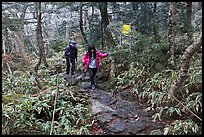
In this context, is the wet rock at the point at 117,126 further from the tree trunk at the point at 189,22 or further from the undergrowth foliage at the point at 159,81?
the tree trunk at the point at 189,22

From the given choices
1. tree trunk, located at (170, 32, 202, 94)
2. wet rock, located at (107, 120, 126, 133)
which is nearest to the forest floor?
wet rock, located at (107, 120, 126, 133)

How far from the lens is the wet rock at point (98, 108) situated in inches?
281

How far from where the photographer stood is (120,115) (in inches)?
271

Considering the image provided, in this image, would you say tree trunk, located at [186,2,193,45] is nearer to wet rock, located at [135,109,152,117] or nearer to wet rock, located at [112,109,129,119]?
wet rock, located at [135,109,152,117]

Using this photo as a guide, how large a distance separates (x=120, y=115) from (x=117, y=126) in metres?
0.66

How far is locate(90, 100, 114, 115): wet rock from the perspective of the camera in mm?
7137

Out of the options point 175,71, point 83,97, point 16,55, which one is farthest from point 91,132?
point 16,55

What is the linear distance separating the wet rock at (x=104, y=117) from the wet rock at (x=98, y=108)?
9.3 inches

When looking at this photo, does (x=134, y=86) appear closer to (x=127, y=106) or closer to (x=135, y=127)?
(x=127, y=106)

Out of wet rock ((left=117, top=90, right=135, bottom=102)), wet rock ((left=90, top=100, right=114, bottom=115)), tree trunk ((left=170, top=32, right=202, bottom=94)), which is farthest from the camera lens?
wet rock ((left=117, top=90, right=135, bottom=102))

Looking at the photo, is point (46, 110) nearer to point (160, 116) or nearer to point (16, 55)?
point (160, 116)

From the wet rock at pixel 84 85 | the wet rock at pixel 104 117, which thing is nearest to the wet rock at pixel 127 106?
the wet rock at pixel 104 117

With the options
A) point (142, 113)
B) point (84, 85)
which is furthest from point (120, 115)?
point (84, 85)

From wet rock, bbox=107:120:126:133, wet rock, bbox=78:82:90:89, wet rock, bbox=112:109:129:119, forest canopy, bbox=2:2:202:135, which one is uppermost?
forest canopy, bbox=2:2:202:135
